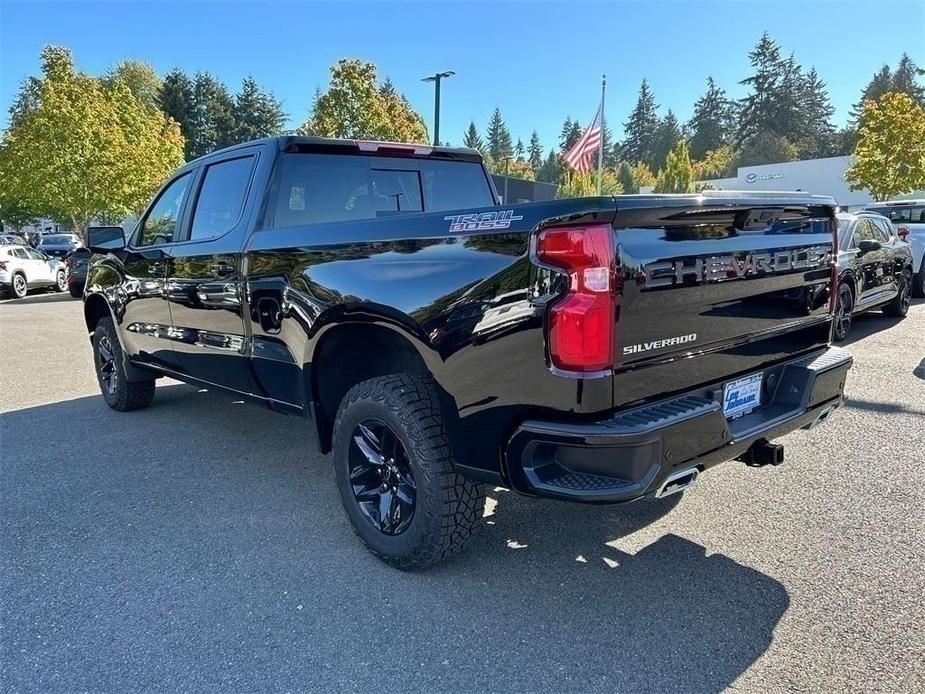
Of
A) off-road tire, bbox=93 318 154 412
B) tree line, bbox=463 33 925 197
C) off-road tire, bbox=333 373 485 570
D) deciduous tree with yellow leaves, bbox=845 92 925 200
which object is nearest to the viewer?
off-road tire, bbox=333 373 485 570

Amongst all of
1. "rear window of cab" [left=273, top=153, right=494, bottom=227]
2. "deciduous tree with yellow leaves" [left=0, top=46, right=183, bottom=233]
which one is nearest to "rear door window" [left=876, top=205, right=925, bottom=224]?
"rear window of cab" [left=273, top=153, right=494, bottom=227]

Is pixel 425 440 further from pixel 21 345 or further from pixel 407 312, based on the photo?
pixel 21 345

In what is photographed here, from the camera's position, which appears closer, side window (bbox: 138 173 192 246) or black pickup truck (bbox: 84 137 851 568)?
black pickup truck (bbox: 84 137 851 568)

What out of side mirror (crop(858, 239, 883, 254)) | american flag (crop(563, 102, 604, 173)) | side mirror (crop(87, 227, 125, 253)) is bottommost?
side mirror (crop(858, 239, 883, 254))

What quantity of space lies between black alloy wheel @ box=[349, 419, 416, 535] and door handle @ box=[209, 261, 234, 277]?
138cm

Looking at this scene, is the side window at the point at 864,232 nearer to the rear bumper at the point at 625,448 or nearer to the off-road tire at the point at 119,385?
the rear bumper at the point at 625,448

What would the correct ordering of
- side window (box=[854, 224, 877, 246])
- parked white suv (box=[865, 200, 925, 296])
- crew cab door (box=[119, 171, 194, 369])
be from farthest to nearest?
parked white suv (box=[865, 200, 925, 296]) → side window (box=[854, 224, 877, 246]) → crew cab door (box=[119, 171, 194, 369])

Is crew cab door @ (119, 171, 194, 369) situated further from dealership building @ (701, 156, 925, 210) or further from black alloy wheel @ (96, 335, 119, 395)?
dealership building @ (701, 156, 925, 210)

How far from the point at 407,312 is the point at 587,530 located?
1.53 metres

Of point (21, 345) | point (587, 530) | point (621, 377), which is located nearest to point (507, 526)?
point (587, 530)

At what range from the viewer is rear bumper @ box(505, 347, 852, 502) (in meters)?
2.14

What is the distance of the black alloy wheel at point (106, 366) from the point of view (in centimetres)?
554

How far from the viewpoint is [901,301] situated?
32.8 ft

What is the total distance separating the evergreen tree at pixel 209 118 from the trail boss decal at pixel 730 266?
5390 cm
